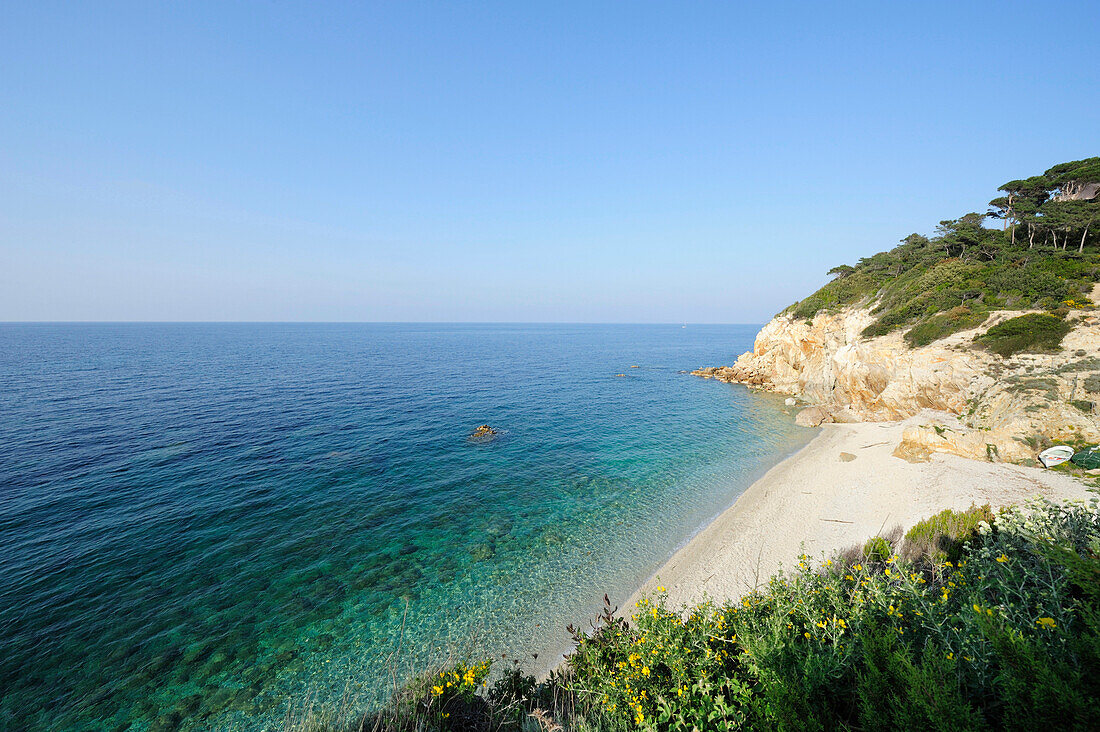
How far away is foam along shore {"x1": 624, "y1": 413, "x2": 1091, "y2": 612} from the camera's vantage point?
16719 mm

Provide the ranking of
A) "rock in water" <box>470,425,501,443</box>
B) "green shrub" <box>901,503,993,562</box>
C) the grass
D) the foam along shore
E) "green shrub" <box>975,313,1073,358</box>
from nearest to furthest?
1. the grass
2. "green shrub" <box>901,503,993,562</box>
3. the foam along shore
4. "green shrub" <box>975,313,1073,358</box>
5. "rock in water" <box>470,425,501,443</box>

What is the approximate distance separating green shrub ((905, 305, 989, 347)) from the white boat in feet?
48.4

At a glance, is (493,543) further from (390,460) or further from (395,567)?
(390,460)

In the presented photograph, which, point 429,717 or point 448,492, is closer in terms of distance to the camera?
point 429,717

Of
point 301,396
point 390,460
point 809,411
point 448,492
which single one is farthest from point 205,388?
point 809,411

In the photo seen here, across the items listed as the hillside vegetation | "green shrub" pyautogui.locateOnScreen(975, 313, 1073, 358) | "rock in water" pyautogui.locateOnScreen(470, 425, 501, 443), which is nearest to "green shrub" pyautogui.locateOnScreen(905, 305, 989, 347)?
the hillside vegetation

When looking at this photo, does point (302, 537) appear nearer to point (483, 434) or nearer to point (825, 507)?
point (483, 434)

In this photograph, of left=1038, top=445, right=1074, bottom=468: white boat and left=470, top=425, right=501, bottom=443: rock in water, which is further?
left=470, top=425, right=501, bottom=443: rock in water

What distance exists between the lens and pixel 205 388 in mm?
50094

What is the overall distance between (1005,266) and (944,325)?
1074 centimetres

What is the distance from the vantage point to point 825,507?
21203mm

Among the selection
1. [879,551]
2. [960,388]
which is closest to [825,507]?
[879,551]

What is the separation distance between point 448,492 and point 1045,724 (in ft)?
77.9

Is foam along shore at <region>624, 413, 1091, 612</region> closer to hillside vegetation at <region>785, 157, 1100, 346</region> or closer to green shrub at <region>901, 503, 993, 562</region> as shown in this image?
green shrub at <region>901, 503, 993, 562</region>
